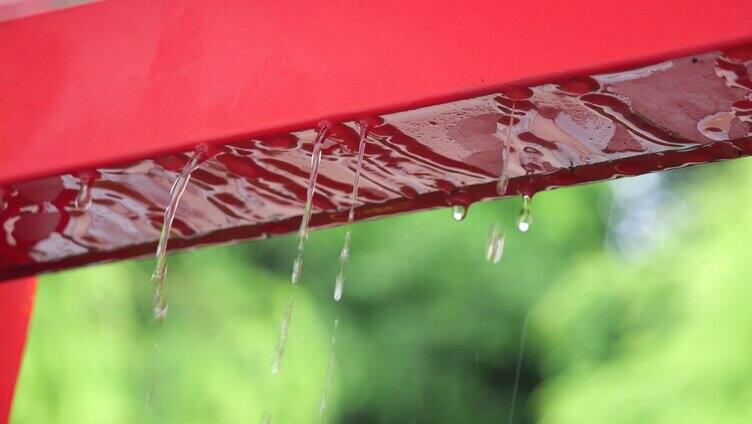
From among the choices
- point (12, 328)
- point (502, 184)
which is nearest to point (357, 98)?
point (502, 184)

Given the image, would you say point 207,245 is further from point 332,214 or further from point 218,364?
point 218,364

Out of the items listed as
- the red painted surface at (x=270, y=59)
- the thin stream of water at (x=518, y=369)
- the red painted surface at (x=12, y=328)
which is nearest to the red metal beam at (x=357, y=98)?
the red painted surface at (x=270, y=59)

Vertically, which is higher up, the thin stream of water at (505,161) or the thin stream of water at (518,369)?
the thin stream of water at (505,161)

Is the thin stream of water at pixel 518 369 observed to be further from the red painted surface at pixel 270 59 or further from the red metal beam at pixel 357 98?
the red painted surface at pixel 270 59

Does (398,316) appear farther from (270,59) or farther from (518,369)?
(270,59)

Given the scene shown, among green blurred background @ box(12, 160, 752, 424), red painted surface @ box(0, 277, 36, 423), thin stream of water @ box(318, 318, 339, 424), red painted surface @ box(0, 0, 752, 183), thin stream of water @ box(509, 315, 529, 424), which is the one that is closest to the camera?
red painted surface @ box(0, 0, 752, 183)

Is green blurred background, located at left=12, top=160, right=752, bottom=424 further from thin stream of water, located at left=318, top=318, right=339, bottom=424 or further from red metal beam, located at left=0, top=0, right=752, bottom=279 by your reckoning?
red metal beam, located at left=0, top=0, right=752, bottom=279

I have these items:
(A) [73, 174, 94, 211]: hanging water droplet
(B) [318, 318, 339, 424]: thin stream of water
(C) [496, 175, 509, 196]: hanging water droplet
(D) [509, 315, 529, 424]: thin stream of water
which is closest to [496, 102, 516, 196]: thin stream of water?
(C) [496, 175, 509, 196]: hanging water droplet
